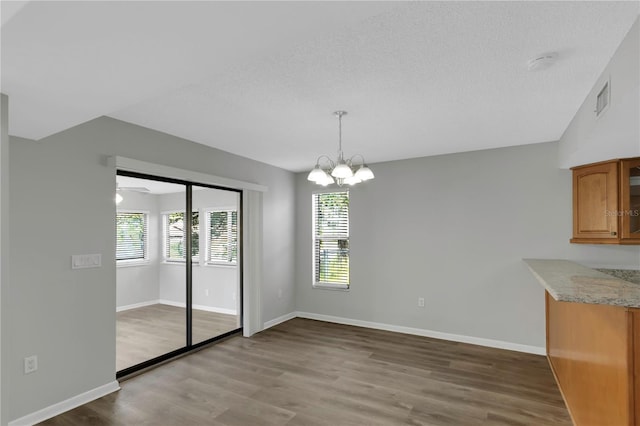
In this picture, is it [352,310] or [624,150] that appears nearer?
[624,150]

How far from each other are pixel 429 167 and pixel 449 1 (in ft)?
11.1

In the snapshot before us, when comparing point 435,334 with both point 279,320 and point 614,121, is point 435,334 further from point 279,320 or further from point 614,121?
point 614,121

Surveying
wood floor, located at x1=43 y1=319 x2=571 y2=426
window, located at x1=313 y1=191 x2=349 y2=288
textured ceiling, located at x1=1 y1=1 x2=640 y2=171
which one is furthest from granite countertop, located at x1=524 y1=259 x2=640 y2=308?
window, located at x1=313 y1=191 x2=349 y2=288

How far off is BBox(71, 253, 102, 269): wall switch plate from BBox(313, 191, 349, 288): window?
332cm

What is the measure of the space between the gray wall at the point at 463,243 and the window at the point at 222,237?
5.90 feet

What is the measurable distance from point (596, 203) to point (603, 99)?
6.04 ft

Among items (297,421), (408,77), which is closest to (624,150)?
(408,77)

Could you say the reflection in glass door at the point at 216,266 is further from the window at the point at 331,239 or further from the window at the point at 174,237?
the window at the point at 331,239

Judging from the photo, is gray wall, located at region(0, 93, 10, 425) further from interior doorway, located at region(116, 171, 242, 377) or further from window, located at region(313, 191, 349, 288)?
window, located at region(313, 191, 349, 288)

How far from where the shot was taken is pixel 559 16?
5.36 feet

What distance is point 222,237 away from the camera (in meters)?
4.54

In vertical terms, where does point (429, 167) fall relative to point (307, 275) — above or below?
above

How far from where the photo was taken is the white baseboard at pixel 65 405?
8.25 feet

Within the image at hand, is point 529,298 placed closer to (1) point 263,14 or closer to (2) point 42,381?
(1) point 263,14
